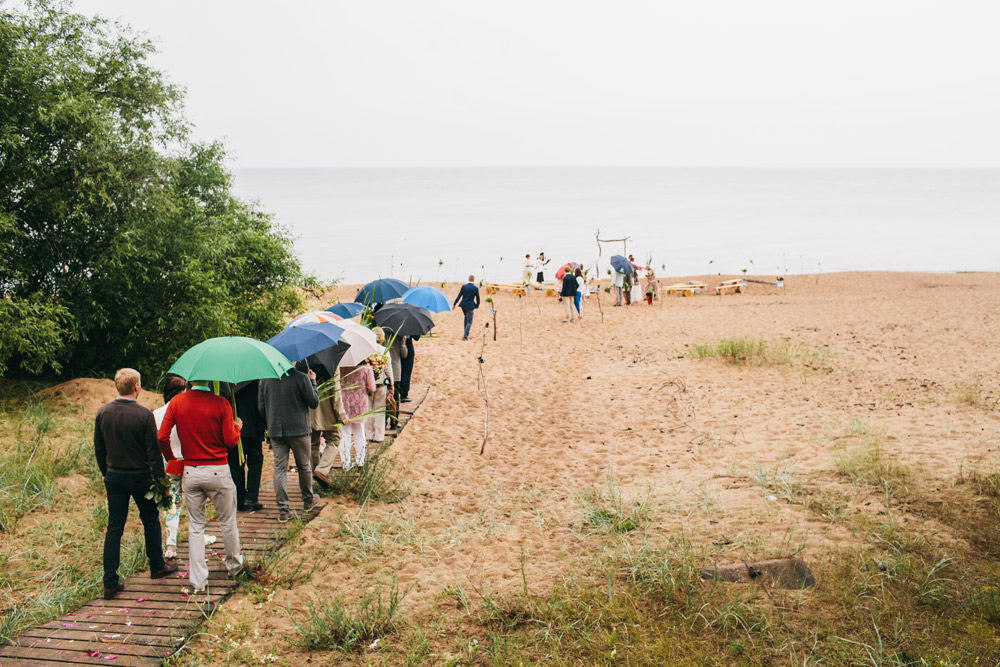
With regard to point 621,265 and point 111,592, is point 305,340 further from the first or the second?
point 621,265

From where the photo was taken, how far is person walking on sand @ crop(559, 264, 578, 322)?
18.8 meters

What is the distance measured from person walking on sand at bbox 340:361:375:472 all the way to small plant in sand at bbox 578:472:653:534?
2726 mm

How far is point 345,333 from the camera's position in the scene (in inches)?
285

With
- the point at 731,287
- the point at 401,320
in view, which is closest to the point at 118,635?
the point at 401,320

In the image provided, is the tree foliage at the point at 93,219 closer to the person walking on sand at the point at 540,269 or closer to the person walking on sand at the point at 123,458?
the person walking on sand at the point at 123,458

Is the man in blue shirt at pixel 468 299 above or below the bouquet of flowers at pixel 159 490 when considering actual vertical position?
above

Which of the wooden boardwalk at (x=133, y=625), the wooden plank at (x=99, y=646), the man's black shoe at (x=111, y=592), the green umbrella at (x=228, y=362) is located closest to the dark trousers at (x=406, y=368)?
the wooden boardwalk at (x=133, y=625)

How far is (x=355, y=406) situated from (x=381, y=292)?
368cm

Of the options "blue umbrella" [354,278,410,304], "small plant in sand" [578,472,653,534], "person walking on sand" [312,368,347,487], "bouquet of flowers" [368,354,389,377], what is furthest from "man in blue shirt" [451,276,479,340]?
"small plant in sand" [578,472,653,534]

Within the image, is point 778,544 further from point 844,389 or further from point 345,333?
point 844,389

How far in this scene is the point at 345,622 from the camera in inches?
195

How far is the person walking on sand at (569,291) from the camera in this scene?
61.8ft

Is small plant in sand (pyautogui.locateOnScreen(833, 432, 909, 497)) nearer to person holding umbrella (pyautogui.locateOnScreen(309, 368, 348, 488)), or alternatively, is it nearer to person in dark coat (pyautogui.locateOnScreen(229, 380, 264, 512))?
person holding umbrella (pyautogui.locateOnScreen(309, 368, 348, 488))

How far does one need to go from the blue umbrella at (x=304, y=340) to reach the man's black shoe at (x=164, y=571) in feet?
6.68
